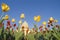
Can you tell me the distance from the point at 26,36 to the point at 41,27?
9.18ft

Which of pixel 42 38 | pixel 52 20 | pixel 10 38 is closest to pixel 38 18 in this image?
pixel 42 38

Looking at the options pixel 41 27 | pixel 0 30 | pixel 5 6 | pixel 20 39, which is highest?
pixel 41 27

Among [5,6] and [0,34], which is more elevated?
[5,6]

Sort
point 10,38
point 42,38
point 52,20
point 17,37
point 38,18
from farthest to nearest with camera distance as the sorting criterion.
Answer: point 52,20, point 38,18, point 42,38, point 10,38, point 17,37

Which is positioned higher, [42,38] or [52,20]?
[52,20]

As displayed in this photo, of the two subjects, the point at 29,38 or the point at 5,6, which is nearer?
the point at 29,38

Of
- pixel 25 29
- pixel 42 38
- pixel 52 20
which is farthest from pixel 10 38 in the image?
pixel 52 20

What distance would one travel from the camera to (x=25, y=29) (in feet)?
7.60

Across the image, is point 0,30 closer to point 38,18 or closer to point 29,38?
point 29,38

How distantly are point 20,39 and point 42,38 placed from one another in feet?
2.51

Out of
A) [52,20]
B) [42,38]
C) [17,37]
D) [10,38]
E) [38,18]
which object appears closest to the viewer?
[17,37]

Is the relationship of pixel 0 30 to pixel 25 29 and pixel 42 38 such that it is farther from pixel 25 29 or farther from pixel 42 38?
pixel 42 38

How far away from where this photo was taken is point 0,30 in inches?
89.3

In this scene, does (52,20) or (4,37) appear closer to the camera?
(4,37)
